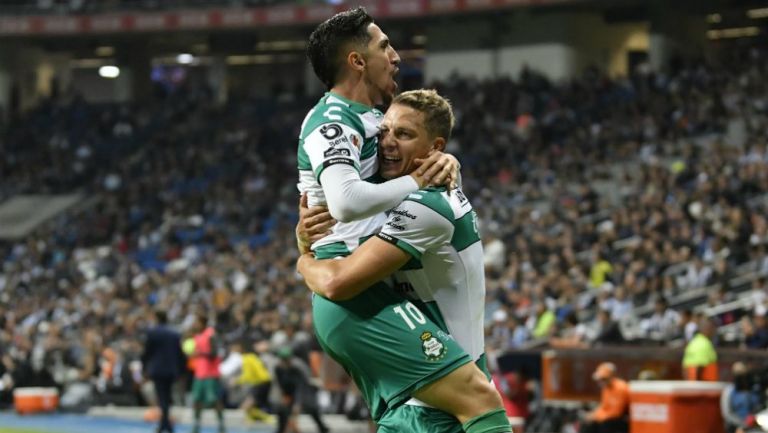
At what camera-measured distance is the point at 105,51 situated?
4559cm

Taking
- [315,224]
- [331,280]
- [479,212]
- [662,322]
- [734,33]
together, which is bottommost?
[662,322]

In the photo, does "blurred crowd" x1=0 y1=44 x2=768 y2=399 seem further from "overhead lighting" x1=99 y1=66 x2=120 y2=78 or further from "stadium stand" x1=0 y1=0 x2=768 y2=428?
"overhead lighting" x1=99 y1=66 x2=120 y2=78

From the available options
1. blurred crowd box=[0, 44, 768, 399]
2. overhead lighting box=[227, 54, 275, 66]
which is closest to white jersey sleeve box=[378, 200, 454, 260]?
blurred crowd box=[0, 44, 768, 399]

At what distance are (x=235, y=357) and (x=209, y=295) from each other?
21.4 ft

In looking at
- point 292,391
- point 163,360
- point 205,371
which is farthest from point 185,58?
point 292,391

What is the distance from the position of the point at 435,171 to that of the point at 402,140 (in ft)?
0.57

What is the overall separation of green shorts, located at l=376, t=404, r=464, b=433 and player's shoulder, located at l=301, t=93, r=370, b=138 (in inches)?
41.8

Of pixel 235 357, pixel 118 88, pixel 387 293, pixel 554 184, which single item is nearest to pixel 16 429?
pixel 235 357

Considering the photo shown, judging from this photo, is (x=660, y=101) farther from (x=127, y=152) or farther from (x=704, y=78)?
(x=127, y=152)

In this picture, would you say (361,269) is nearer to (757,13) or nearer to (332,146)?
(332,146)

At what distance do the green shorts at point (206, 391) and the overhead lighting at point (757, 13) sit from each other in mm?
22104

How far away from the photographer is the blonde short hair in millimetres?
5355

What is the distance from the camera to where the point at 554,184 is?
28.3 meters

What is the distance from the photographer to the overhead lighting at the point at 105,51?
4539 cm
